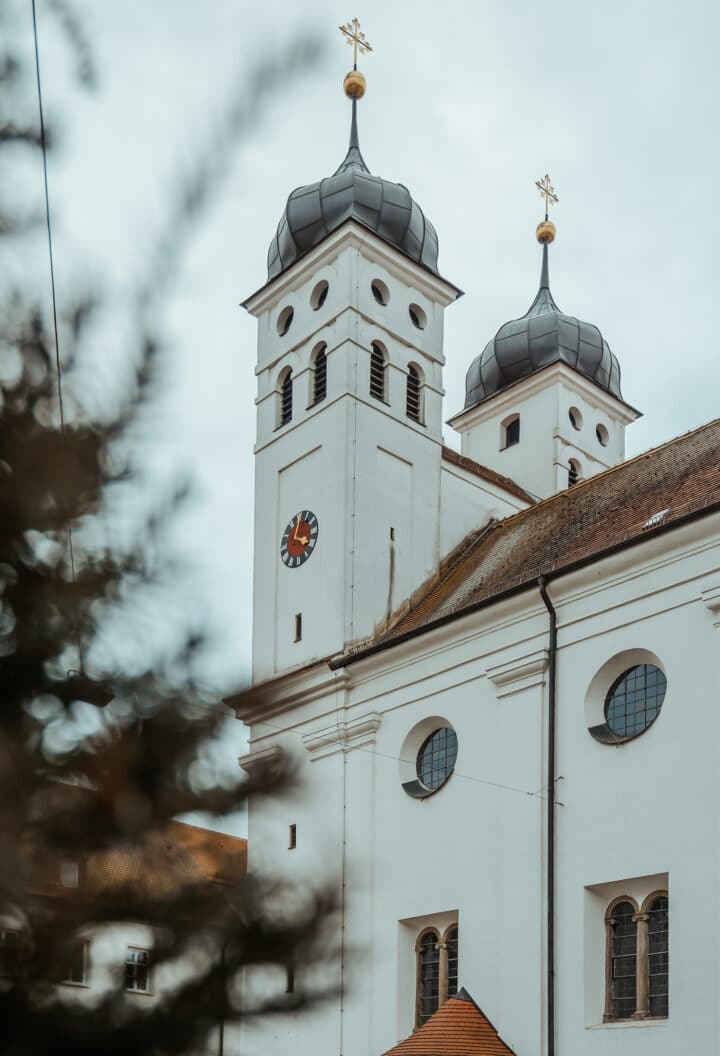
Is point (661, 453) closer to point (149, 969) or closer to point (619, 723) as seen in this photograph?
point (619, 723)

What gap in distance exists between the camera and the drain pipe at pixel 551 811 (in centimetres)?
1538

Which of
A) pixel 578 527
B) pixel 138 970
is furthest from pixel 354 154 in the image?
pixel 138 970

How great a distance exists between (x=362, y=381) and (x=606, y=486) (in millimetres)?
4866

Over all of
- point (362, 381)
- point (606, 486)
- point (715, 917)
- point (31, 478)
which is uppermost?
point (362, 381)

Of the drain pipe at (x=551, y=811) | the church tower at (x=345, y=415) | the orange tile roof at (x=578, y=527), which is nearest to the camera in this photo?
the drain pipe at (x=551, y=811)

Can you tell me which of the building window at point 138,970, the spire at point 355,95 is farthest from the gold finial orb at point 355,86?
the building window at point 138,970

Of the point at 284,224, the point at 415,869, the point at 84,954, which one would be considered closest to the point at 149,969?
the point at 84,954

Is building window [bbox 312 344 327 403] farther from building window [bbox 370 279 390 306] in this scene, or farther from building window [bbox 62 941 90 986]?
building window [bbox 62 941 90 986]

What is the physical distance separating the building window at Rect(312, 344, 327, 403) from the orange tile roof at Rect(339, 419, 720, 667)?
3.73 m

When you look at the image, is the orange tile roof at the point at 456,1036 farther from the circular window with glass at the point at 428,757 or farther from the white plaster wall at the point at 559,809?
the circular window with glass at the point at 428,757

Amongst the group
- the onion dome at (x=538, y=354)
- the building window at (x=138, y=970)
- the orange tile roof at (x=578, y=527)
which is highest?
the onion dome at (x=538, y=354)

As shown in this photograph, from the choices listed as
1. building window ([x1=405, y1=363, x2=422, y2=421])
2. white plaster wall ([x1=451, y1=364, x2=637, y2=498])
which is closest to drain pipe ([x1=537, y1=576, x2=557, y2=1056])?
building window ([x1=405, y1=363, x2=422, y2=421])

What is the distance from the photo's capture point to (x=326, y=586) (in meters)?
21.7

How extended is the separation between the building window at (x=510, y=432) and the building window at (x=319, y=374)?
7626 mm
